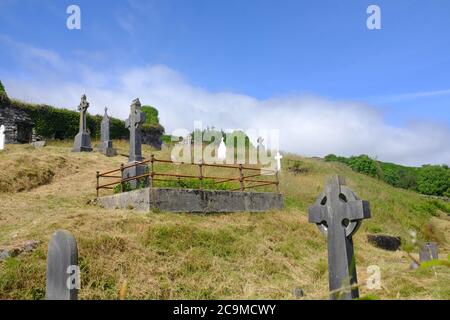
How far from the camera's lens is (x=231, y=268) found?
7734mm

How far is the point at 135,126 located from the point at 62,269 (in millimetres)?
11310

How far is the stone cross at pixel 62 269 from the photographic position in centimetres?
377

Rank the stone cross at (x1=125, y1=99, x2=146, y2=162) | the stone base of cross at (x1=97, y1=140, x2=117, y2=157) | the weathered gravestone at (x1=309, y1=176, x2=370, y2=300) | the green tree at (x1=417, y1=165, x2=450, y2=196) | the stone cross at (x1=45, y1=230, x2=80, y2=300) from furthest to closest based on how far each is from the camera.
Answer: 1. the green tree at (x1=417, y1=165, x2=450, y2=196)
2. the stone base of cross at (x1=97, y1=140, x2=117, y2=157)
3. the stone cross at (x1=125, y1=99, x2=146, y2=162)
4. the weathered gravestone at (x1=309, y1=176, x2=370, y2=300)
5. the stone cross at (x1=45, y1=230, x2=80, y2=300)

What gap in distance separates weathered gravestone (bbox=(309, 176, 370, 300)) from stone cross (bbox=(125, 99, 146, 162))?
988 cm

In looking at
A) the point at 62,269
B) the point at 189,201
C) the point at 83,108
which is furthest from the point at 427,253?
the point at 83,108

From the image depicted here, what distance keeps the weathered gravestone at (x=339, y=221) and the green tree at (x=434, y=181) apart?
40755mm

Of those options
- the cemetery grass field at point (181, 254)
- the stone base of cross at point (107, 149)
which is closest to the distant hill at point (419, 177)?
the stone base of cross at point (107, 149)

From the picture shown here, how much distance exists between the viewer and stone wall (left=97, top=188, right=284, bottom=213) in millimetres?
10320

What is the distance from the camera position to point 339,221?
5.81 meters

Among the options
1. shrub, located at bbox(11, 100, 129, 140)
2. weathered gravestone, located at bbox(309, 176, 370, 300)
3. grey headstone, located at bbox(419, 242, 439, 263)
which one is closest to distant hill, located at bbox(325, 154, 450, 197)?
shrub, located at bbox(11, 100, 129, 140)

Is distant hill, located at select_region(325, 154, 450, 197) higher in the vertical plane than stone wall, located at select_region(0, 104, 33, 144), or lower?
lower

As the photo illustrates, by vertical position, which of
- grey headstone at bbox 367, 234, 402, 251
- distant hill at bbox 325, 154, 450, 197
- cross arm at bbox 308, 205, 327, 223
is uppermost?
distant hill at bbox 325, 154, 450, 197

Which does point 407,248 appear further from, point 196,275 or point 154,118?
point 154,118

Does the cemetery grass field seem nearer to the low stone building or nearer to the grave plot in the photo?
the grave plot
